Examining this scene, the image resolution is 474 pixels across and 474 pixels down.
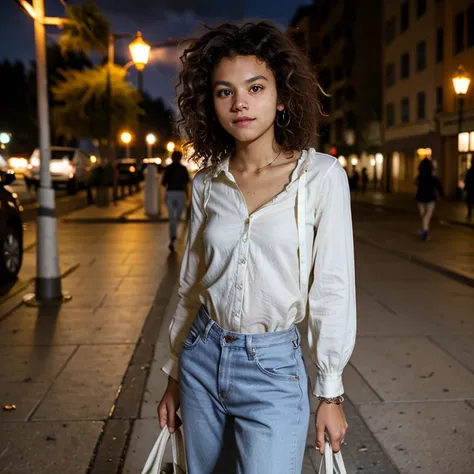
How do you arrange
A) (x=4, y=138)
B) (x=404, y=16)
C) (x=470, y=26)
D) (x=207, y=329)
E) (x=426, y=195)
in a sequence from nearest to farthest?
(x=207, y=329) → (x=426, y=195) → (x=4, y=138) → (x=470, y=26) → (x=404, y=16)

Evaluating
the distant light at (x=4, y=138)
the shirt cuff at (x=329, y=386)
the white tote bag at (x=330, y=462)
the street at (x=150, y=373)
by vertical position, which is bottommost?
the street at (x=150, y=373)

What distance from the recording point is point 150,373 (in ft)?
16.6

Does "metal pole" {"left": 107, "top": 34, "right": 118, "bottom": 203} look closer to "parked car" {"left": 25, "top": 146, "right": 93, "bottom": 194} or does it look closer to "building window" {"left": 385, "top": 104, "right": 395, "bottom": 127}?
"parked car" {"left": 25, "top": 146, "right": 93, "bottom": 194}

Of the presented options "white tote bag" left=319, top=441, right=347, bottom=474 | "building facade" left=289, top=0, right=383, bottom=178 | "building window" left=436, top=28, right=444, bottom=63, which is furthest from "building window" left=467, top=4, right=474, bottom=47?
"white tote bag" left=319, top=441, right=347, bottom=474

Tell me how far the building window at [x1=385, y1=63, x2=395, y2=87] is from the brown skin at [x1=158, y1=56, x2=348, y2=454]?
40538 millimetres

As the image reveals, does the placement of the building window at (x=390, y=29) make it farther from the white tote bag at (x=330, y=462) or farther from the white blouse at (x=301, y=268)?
the white tote bag at (x=330, y=462)

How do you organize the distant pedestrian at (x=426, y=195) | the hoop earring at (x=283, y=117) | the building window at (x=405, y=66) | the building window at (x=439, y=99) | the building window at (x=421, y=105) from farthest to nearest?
the building window at (x=405, y=66)
the building window at (x=421, y=105)
the building window at (x=439, y=99)
the distant pedestrian at (x=426, y=195)
the hoop earring at (x=283, y=117)

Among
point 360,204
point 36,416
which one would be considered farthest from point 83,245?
point 360,204

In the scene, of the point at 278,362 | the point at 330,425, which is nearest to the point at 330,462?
the point at 330,425

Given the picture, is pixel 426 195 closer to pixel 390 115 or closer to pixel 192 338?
pixel 192 338

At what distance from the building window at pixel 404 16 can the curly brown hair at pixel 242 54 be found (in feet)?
124

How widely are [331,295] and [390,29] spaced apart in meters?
42.1

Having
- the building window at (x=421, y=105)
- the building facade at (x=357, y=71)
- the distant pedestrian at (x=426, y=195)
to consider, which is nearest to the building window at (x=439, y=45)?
the building window at (x=421, y=105)

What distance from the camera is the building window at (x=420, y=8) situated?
34.3 meters
